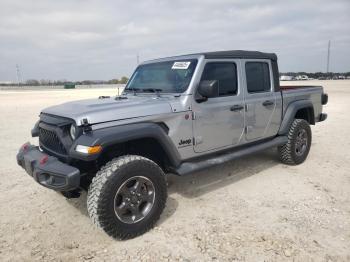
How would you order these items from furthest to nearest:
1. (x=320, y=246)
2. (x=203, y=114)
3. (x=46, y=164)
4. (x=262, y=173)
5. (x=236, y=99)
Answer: (x=262, y=173)
(x=236, y=99)
(x=203, y=114)
(x=46, y=164)
(x=320, y=246)

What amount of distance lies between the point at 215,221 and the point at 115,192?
1.29 meters

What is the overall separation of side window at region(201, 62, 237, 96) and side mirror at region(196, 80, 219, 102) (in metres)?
0.25

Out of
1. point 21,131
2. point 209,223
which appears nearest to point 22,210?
point 209,223

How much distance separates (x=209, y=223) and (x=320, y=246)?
1181mm

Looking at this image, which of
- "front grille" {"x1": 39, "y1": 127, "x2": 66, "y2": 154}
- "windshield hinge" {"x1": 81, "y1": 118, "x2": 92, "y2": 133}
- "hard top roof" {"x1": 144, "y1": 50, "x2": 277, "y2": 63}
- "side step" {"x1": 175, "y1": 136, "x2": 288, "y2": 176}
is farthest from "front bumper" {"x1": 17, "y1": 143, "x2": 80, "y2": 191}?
"hard top roof" {"x1": 144, "y1": 50, "x2": 277, "y2": 63}

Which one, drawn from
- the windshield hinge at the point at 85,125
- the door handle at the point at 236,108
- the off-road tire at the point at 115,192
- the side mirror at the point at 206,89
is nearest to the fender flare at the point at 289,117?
the door handle at the point at 236,108

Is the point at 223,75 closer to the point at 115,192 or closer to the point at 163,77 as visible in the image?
the point at 163,77

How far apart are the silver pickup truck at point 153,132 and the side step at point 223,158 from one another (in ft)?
0.05

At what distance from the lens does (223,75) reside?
4316mm

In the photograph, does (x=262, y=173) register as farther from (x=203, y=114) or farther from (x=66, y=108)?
(x=66, y=108)

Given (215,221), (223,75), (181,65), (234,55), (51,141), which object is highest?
(234,55)

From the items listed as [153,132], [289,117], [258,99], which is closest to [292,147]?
[289,117]

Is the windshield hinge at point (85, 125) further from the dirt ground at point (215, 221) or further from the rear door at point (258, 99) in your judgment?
the rear door at point (258, 99)

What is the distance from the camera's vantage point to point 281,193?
14.5 feet
